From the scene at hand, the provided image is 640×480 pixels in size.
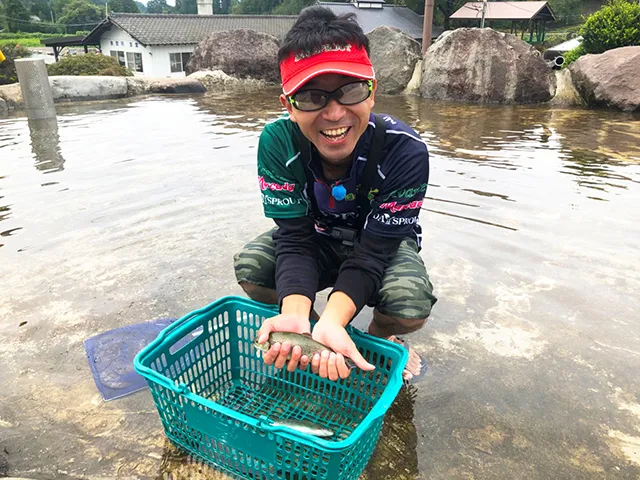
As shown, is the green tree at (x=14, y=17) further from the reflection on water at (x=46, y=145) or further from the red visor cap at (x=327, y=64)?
the red visor cap at (x=327, y=64)

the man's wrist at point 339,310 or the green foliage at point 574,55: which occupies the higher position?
the green foliage at point 574,55

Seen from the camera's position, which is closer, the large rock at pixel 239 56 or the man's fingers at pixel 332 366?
the man's fingers at pixel 332 366

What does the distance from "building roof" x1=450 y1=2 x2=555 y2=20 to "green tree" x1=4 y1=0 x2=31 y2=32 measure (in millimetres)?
53592

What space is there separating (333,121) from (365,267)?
0.64 metres

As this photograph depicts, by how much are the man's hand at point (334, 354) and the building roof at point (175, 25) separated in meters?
28.4

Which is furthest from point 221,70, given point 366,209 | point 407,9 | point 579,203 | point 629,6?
point 407,9

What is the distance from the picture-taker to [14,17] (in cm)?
5966

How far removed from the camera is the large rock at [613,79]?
10.9 meters

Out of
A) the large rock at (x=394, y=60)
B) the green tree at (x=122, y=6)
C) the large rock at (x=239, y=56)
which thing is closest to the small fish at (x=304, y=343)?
the large rock at (x=394, y=60)

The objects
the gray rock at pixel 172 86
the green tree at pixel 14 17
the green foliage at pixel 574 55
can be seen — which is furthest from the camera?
the green tree at pixel 14 17

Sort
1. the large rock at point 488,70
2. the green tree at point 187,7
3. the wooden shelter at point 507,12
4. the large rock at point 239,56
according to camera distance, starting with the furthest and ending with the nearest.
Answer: the green tree at point 187,7 < the wooden shelter at point 507,12 < the large rock at point 239,56 < the large rock at point 488,70

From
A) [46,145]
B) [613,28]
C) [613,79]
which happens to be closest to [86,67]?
[46,145]

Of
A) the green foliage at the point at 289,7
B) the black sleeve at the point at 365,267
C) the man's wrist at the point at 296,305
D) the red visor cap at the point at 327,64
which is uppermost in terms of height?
the green foliage at the point at 289,7

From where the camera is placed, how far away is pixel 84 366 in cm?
251
